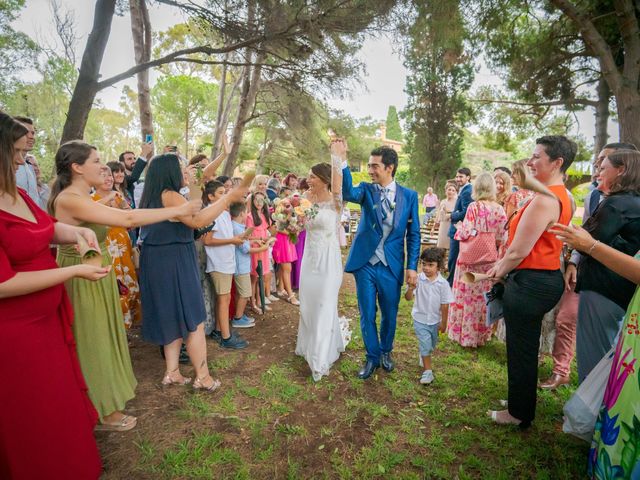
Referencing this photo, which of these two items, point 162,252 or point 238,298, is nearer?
point 162,252

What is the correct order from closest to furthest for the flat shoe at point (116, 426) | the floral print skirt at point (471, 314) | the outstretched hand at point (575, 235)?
the outstretched hand at point (575, 235)
the flat shoe at point (116, 426)
the floral print skirt at point (471, 314)

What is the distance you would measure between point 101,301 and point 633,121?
1103cm

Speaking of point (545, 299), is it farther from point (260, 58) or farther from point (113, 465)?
point (260, 58)

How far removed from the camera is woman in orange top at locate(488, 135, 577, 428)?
2.70m

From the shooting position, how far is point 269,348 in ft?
15.8

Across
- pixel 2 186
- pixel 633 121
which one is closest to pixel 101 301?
pixel 2 186

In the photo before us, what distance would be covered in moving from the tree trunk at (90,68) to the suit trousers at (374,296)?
5065 millimetres

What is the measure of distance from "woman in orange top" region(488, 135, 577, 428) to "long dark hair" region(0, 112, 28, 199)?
3.48 metres

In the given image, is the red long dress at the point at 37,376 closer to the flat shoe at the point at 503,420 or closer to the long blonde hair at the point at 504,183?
the flat shoe at the point at 503,420

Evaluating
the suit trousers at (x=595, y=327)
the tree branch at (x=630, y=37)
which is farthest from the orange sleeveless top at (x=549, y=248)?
the tree branch at (x=630, y=37)

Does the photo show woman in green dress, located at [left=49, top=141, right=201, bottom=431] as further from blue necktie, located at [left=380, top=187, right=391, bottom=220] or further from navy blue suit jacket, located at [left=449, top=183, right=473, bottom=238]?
navy blue suit jacket, located at [left=449, top=183, right=473, bottom=238]

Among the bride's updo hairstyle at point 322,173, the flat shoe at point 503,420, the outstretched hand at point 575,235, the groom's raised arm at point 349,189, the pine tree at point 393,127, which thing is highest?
the pine tree at point 393,127

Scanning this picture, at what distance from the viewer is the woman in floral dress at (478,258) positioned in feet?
15.8

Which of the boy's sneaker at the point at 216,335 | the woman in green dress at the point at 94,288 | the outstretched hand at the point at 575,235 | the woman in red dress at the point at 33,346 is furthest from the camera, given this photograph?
the boy's sneaker at the point at 216,335
